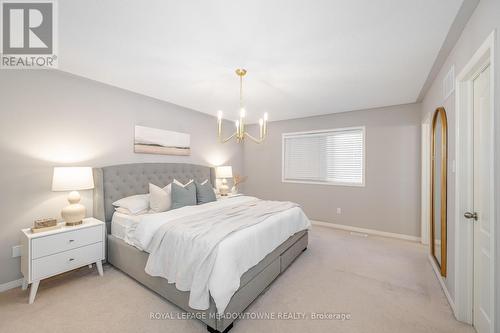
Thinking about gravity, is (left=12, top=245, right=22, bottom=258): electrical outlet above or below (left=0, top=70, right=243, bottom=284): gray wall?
below

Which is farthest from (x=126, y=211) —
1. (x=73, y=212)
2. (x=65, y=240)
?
(x=65, y=240)

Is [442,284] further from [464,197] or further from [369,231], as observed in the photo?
[369,231]

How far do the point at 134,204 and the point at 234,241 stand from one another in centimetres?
171

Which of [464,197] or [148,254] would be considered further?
[148,254]

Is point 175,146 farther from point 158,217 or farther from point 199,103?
point 158,217

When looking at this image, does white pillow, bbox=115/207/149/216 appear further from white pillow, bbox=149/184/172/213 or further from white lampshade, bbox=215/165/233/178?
white lampshade, bbox=215/165/233/178

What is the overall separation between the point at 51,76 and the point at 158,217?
220 cm

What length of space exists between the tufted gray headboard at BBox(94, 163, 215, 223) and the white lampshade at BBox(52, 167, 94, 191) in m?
0.40

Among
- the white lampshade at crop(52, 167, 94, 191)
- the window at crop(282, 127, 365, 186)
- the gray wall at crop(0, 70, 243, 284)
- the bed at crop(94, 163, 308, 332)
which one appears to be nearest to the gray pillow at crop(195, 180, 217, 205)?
the bed at crop(94, 163, 308, 332)

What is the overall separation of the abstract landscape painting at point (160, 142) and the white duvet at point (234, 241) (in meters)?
1.41

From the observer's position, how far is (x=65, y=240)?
2242mm

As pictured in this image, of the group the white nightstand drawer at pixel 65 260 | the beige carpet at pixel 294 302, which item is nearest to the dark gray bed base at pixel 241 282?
the beige carpet at pixel 294 302

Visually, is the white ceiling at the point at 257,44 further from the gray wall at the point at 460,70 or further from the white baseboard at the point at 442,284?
the white baseboard at the point at 442,284

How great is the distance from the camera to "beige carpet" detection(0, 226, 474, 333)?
5.78 ft
